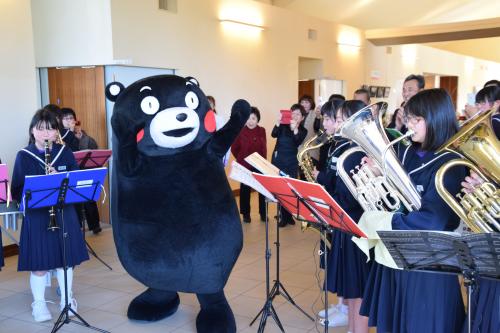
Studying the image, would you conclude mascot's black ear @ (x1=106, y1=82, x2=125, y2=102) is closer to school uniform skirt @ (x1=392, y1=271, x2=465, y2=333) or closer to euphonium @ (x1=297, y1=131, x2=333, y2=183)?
euphonium @ (x1=297, y1=131, x2=333, y2=183)

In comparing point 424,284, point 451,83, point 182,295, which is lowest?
point 182,295

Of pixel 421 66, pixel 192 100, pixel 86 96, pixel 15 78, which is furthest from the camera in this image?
pixel 421 66

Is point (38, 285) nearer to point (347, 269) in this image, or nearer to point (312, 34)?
point (347, 269)

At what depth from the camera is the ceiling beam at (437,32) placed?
32.7 ft

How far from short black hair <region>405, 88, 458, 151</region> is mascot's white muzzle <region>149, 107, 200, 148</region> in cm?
134

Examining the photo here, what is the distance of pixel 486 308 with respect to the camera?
2.10m

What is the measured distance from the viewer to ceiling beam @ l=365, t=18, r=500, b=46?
32.7ft

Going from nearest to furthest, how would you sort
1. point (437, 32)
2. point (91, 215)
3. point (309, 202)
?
point (309, 202) → point (91, 215) → point (437, 32)

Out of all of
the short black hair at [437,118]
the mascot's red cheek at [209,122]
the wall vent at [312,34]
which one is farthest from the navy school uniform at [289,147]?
the wall vent at [312,34]

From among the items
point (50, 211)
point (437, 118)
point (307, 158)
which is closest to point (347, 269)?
point (307, 158)

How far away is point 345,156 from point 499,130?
1.69 meters

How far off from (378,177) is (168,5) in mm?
5381

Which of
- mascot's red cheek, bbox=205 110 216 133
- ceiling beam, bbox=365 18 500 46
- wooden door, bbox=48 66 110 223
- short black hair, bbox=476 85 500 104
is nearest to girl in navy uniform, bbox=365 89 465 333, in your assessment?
mascot's red cheek, bbox=205 110 216 133

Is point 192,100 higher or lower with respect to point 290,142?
higher
